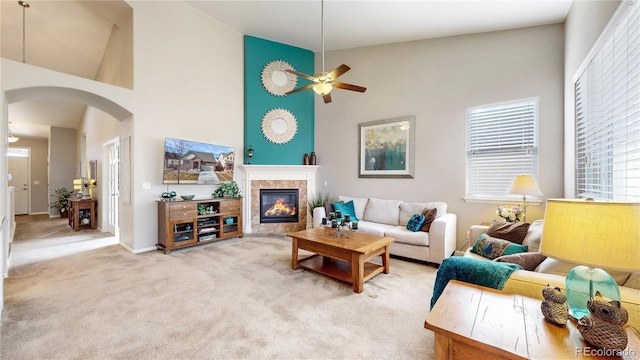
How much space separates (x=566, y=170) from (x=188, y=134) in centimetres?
592

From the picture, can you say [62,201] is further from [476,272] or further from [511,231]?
[511,231]

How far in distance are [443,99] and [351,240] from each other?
10.0ft

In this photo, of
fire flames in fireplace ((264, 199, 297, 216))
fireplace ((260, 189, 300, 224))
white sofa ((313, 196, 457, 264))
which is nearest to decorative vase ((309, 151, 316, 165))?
fireplace ((260, 189, 300, 224))

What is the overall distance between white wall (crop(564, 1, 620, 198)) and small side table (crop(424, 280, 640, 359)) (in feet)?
7.98

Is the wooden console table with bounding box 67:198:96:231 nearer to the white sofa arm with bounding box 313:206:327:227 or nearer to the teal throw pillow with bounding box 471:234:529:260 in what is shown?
the white sofa arm with bounding box 313:206:327:227

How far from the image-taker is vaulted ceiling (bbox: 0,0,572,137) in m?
3.65

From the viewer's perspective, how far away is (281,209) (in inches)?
231

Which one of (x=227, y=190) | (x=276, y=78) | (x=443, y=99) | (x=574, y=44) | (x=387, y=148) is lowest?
(x=227, y=190)

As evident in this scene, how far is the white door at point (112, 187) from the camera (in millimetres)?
5629

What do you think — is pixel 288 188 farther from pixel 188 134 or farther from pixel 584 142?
pixel 584 142

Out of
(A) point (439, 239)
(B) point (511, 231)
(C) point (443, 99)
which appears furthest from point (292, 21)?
(B) point (511, 231)

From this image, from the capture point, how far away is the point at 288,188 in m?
5.82

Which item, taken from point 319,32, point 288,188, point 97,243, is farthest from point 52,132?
point 319,32

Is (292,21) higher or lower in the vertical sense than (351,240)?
higher
